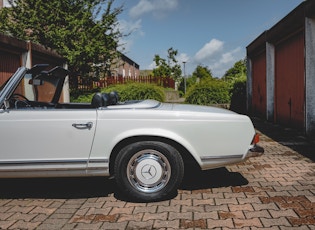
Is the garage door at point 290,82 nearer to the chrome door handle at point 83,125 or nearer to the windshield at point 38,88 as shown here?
the windshield at point 38,88

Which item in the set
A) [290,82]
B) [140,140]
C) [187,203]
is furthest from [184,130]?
[290,82]

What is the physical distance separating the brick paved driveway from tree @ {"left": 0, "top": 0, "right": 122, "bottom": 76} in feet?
38.7

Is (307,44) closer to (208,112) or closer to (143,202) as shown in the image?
(208,112)

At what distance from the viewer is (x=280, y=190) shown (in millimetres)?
4316

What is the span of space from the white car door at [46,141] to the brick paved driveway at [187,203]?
46cm

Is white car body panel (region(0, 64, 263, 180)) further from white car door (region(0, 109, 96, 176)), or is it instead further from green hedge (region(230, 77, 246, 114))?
green hedge (region(230, 77, 246, 114))

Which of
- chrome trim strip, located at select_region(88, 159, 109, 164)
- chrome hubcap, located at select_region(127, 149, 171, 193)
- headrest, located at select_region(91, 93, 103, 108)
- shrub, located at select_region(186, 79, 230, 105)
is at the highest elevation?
shrub, located at select_region(186, 79, 230, 105)

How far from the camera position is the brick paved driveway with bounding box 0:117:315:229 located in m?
3.36

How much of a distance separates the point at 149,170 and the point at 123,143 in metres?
0.41

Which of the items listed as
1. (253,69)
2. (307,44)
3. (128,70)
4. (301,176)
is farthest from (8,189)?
(128,70)

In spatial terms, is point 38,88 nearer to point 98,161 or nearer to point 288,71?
point 98,161

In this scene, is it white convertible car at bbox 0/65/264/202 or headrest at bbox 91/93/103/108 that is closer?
white convertible car at bbox 0/65/264/202

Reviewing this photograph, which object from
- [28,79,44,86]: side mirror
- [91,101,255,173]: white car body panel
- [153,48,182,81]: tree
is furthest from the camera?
[153,48,182,81]: tree

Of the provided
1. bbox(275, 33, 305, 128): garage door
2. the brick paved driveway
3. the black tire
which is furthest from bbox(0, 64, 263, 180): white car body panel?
bbox(275, 33, 305, 128): garage door
